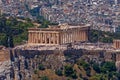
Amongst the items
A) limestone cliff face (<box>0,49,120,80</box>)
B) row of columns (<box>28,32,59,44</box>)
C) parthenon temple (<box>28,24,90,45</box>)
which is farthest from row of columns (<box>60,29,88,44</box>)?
limestone cliff face (<box>0,49,120,80</box>)

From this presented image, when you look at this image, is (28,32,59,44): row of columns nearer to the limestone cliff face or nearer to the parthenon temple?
the parthenon temple

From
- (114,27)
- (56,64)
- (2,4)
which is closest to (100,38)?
(56,64)

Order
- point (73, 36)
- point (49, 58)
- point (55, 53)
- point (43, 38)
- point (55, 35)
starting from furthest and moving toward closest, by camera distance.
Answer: point (73, 36) < point (43, 38) < point (55, 35) < point (55, 53) < point (49, 58)

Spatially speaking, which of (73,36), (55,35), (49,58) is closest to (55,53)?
(49,58)

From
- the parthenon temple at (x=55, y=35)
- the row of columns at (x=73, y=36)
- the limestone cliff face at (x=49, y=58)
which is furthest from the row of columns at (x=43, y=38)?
the limestone cliff face at (x=49, y=58)

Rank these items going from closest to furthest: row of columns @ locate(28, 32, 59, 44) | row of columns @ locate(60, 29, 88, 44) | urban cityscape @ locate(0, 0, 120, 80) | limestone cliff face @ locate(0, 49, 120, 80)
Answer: urban cityscape @ locate(0, 0, 120, 80) < limestone cliff face @ locate(0, 49, 120, 80) < row of columns @ locate(28, 32, 59, 44) < row of columns @ locate(60, 29, 88, 44)

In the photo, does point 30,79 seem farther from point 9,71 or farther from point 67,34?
point 67,34

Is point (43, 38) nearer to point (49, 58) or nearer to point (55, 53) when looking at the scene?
point (55, 53)
